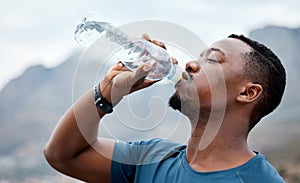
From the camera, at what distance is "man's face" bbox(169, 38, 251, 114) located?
1.41 meters

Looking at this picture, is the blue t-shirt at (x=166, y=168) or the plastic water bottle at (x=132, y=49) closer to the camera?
the blue t-shirt at (x=166, y=168)

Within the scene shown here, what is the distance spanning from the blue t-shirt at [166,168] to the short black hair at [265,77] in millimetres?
179

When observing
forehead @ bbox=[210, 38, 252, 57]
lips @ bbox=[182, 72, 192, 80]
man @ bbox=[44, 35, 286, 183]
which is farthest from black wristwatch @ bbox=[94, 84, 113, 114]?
forehead @ bbox=[210, 38, 252, 57]

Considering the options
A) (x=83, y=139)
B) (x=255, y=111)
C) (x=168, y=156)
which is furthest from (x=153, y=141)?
(x=255, y=111)

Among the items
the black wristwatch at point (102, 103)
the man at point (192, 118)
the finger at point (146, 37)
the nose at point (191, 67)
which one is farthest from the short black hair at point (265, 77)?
the black wristwatch at point (102, 103)

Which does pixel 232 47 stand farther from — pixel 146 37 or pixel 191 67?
pixel 146 37

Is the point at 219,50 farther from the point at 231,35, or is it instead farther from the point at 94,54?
the point at 94,54

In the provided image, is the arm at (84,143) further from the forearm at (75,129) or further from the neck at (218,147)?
the neck at (218,147)

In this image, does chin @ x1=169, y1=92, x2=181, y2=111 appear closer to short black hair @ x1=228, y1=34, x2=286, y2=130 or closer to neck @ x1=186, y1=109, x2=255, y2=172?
neck @ x1=186, y1=109, x2=255, y2=172

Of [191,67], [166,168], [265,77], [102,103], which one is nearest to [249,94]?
[265,77]

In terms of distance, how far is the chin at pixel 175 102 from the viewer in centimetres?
140

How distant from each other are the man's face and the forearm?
240 millimetres

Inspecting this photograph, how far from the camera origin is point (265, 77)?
57.9 inches

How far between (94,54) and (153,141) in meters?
0.31
